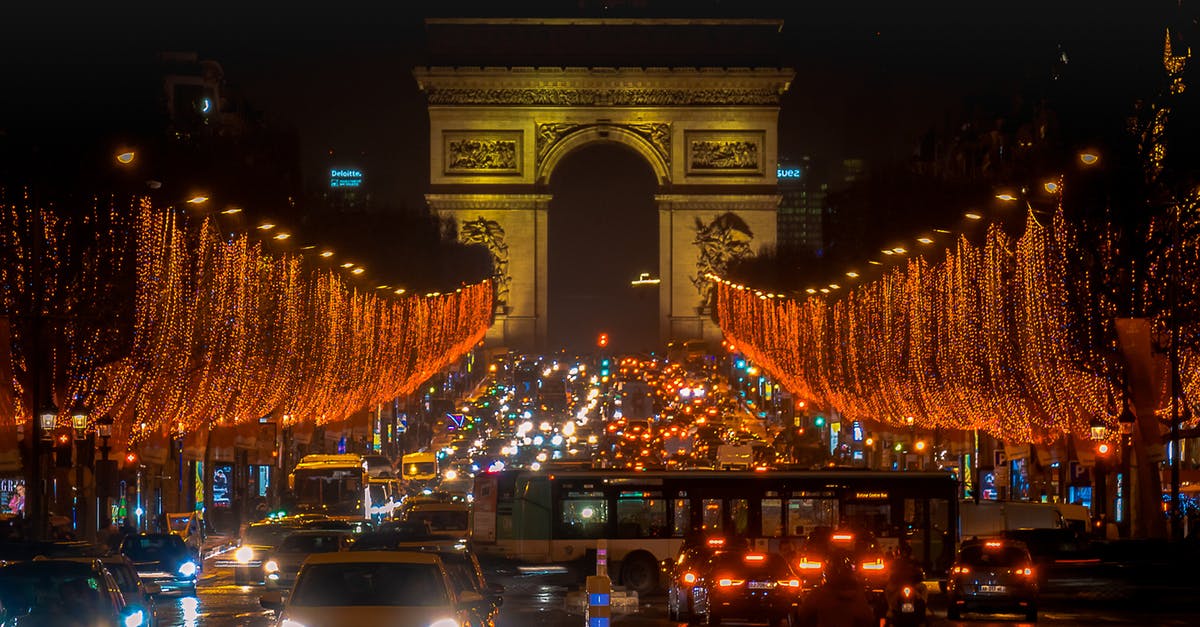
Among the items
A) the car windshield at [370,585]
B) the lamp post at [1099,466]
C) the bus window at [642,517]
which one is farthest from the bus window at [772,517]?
the car windshield at [370,585]

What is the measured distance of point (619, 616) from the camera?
36938mm

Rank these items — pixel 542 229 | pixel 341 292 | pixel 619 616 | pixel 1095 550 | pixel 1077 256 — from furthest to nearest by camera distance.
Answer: pixel 542 229
pixel 341 292
pixel 1077 256
pixel 1095 550
pixel 619 616

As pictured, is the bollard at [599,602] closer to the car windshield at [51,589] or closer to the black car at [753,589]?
the car windshield at [51,589]

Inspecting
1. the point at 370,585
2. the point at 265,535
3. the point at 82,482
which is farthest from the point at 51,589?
the point at 82,482

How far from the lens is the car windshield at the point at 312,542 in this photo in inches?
1431

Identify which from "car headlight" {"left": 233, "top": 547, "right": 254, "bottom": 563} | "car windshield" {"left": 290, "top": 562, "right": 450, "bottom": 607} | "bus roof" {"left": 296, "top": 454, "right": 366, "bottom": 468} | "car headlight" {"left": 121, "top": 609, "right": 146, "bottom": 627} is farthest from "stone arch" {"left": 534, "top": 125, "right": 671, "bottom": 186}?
"car windshield" {"left": 290, "top": 562, "right": 450, "bottom": 607}

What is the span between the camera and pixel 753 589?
31.2 metres

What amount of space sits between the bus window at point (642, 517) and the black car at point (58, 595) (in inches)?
894

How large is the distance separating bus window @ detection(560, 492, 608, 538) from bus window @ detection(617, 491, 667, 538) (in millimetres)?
320

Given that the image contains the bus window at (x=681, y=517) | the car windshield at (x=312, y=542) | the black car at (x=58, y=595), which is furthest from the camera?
the bus window at (x=681, y=517)

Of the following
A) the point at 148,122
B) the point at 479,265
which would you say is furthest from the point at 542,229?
the point at 148,122

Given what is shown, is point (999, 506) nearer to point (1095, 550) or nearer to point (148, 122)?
point (1095, 550)

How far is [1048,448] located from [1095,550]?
636 inches

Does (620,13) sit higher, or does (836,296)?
(620,13)
